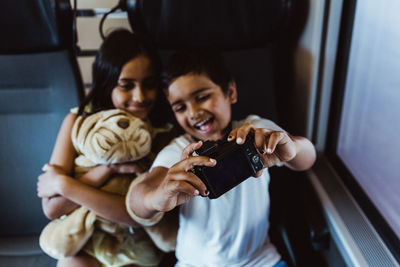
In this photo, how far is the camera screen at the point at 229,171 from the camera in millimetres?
612

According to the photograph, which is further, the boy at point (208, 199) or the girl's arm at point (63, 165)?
the girl's arm at point (63, 165)

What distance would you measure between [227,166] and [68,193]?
58 cm

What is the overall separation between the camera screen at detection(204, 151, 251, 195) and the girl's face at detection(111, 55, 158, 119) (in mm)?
494

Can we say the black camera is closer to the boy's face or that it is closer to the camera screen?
the camera screen

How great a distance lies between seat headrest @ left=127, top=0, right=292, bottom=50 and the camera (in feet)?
3.83

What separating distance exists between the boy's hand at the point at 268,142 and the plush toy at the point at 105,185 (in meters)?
0.37

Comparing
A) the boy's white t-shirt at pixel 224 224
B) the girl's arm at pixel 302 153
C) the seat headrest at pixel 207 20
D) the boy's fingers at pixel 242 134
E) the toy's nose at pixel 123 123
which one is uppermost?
the seat headrest at pixel 207 20

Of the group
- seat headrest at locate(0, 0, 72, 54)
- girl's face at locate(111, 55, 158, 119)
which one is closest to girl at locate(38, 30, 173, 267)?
girl's face at locate(111, 55, 158, 119)

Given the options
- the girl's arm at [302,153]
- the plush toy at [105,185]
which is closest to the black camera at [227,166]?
the girl's arm at [302,153]

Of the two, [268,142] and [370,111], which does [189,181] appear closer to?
[268,142]

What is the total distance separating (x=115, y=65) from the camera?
3.37 ft

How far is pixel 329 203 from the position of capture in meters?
1.08

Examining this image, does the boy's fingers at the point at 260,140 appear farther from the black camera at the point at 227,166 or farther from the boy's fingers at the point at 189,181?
the boy's fingers at the point at 189,181

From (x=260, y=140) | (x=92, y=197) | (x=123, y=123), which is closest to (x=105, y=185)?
(x=92, y=197)
